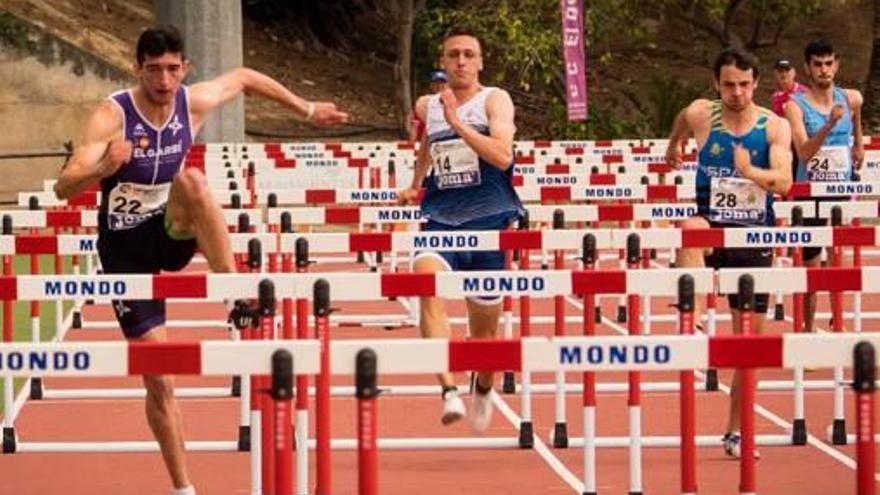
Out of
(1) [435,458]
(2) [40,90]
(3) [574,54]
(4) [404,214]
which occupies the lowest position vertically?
(1) [435,458]

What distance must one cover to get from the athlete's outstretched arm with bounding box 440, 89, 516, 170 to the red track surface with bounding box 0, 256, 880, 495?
151 cm

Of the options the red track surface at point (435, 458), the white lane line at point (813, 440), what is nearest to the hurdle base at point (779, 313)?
A: the white lane line at point (813, 440)

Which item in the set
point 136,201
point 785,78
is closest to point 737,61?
point 136,201

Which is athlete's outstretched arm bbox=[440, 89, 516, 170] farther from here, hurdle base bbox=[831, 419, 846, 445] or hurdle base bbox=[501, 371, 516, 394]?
hurdle base bbox=[501, 371, 516, 394]

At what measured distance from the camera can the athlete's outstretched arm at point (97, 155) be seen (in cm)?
1066

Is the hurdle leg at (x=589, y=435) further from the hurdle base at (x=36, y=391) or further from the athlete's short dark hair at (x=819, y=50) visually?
the athlete's short dark hair at (x=819, y=50)

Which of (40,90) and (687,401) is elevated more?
(40,90)

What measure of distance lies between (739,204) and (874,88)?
27.8 meters

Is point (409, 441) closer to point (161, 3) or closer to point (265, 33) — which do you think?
point (161, 3)

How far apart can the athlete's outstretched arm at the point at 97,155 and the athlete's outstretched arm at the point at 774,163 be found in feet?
11.4

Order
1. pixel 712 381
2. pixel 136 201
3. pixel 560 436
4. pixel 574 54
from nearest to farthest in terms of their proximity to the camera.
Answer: pixel 136 201, pixel 560 436, pixel 712 381, pixel 574 54

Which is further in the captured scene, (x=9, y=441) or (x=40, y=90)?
(x=40, y=90)

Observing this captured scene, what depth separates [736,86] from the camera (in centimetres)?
1325

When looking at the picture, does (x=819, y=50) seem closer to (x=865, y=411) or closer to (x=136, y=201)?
(x=136, y=201)
